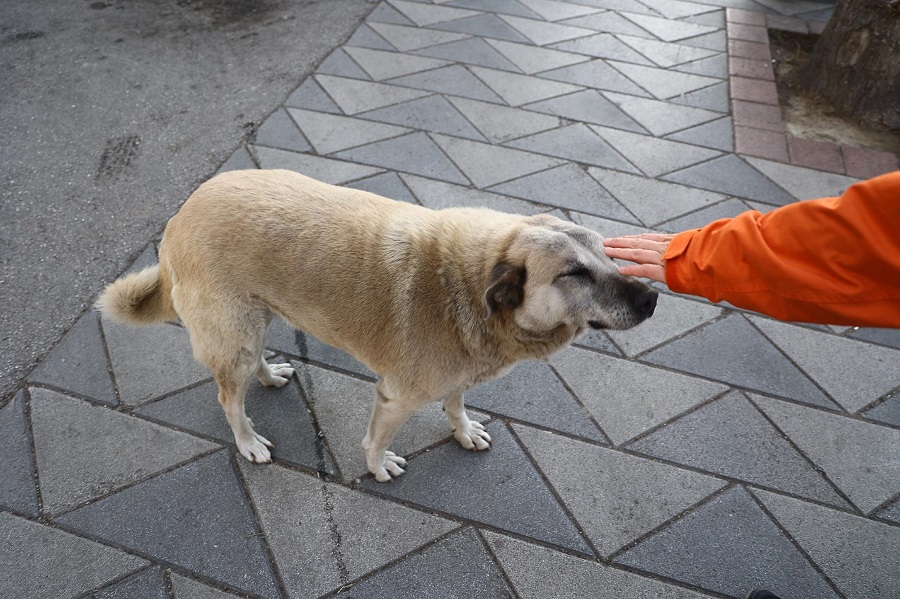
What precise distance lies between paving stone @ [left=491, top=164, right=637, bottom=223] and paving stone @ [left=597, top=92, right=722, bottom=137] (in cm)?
118

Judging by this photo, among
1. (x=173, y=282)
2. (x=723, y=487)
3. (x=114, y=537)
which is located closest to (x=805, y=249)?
(x=723, y=487)

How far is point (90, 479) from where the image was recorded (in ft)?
10.0

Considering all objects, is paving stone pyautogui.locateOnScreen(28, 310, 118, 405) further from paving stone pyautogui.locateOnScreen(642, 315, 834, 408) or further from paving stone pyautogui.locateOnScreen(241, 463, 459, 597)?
paving stone pyautogui.locateOnScreen(642, 315, 834, 408)

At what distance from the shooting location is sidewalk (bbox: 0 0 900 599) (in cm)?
282

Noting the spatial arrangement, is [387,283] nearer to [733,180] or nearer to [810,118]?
[733,180]

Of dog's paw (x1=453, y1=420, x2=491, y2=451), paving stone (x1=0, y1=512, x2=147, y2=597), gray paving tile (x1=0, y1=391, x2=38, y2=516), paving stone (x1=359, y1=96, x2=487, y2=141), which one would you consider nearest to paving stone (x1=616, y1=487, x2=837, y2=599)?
dog's paw (x1=453, y1=420, x2=491, y2=451)

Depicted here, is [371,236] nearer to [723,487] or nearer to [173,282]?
[173,282]

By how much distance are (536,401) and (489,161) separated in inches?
97.7

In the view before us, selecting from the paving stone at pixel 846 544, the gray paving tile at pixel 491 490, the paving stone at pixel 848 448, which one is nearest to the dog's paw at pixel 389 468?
the gray paving tile at pixel 491 490

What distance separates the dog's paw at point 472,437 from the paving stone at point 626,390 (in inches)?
26.4

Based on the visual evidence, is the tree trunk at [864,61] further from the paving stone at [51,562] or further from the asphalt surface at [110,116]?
the paving stone at [51,562]

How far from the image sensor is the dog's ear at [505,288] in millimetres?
2477

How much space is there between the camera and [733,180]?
527cm

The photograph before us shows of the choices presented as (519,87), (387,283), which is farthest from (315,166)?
(387,283)
